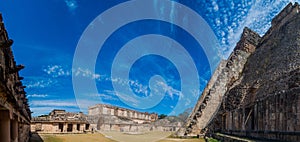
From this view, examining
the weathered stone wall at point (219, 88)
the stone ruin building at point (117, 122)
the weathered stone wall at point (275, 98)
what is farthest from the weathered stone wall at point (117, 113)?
the weathered stone wall at point (275, 98)

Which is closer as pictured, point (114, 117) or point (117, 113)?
point (114, 117)

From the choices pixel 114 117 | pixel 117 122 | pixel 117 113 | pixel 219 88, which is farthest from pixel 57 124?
pixel 117 113

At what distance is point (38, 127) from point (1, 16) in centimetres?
2129

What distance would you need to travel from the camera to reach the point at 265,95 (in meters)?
12.4

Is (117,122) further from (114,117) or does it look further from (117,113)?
(117,113)

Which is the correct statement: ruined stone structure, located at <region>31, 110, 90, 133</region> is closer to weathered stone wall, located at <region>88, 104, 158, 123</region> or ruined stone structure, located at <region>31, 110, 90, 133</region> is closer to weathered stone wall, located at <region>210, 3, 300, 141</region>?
weathered stone wall, located at <region>210, 3, 300, 141</region>

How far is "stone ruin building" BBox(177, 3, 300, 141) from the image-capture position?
Result: 31.4ft

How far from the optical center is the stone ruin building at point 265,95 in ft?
31.4

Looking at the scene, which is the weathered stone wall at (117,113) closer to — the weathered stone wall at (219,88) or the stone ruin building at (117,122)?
the stone ruin building at (117,122)

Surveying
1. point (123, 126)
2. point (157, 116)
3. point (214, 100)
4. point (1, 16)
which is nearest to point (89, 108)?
point (123, 126)

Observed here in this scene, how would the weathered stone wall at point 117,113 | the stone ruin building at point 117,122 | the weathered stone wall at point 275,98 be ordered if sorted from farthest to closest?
the weathered stone wall at point 117,113, the stone ruin building at point 117,122, the weathered stone wall at point 275,98

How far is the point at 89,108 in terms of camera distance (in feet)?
192

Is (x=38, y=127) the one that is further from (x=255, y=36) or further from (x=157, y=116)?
(x=157, y=116)

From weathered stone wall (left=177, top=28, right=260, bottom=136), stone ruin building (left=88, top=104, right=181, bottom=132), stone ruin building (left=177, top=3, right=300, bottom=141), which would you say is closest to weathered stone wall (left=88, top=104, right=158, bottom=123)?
stone ruin building (left=88, top=104, right=181, bottom=132)
